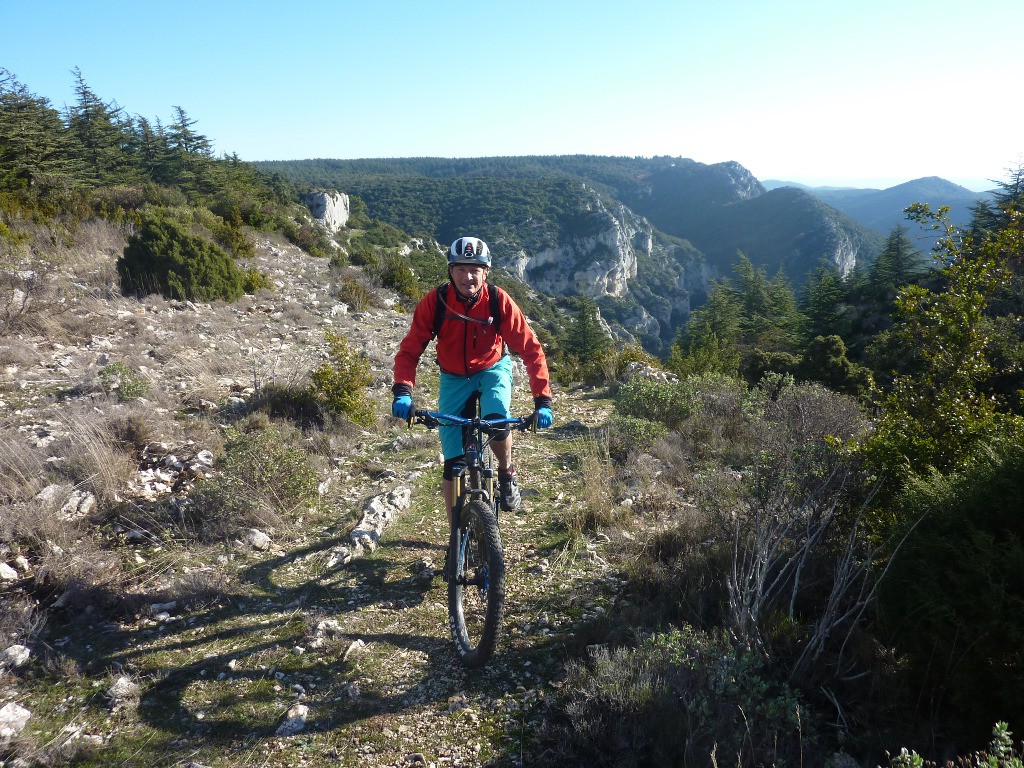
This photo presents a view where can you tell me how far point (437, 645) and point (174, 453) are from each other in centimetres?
343

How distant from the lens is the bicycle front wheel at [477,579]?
275 centimetres

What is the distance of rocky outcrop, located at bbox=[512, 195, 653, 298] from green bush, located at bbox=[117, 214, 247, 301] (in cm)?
9124

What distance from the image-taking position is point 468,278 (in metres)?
3.19

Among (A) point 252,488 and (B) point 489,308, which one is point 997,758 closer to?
(B) point 489,308

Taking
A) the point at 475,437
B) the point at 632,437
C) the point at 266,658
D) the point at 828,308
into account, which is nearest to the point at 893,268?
the point at 828,308

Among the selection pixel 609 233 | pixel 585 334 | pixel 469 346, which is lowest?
pixel 585 334

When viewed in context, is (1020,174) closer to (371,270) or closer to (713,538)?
(371,270)

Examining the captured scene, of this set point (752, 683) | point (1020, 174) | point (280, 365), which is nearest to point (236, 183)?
point (280, 365)

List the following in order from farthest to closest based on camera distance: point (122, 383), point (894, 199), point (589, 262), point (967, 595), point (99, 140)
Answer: point (894, 199) → point (589, 262) → point (99, 140) → point (122, 383) → point (967, 595)

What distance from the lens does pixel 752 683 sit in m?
2.32

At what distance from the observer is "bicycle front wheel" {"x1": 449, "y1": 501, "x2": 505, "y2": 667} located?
2754mm

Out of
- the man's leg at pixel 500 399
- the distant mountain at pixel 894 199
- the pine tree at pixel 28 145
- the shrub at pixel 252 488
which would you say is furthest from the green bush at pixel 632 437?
the distant mountain at pixel 894 199

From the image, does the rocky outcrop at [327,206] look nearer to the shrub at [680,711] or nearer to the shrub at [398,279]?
the shrub at [398,279]

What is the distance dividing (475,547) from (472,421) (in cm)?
81
